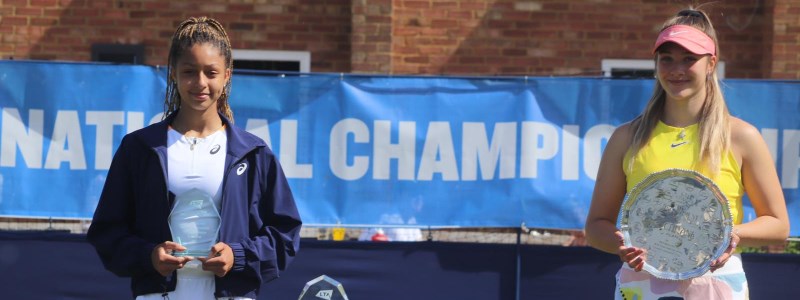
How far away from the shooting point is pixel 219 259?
11.7 feet

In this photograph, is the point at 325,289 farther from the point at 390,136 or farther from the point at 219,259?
the point at 219,259

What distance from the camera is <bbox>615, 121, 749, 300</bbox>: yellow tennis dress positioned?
3654mm

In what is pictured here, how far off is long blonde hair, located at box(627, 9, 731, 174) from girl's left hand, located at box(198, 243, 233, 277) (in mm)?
1357

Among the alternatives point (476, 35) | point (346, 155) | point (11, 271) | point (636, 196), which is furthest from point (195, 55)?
point (476, 35)

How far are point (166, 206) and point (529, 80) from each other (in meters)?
3.84

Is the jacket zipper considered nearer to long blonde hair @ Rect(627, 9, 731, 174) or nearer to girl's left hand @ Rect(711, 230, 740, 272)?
long blonde hair @ Rect(627, 9, 731, 174)

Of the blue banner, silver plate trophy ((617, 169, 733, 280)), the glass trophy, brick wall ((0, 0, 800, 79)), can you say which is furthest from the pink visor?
brick wall ((0, 0, 800, 79))

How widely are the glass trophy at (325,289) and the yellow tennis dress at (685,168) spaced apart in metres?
3.39

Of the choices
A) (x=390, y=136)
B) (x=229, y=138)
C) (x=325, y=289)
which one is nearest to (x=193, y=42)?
(x=229, y=138)

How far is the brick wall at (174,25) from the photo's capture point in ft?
35.3

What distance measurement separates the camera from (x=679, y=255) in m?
3.69

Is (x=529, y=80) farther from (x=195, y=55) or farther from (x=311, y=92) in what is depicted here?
(x=195, y=55)

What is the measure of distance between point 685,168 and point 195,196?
1590 mm

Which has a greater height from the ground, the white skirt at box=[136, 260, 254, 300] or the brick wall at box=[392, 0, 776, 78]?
the brick wall at box=[392, 0, 776, 78]
